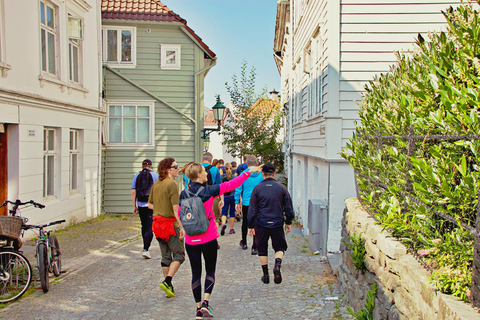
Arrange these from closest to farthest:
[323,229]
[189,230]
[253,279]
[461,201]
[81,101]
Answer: [461,201] → [189,230] → [253,279] → [323,229] → [81,101]

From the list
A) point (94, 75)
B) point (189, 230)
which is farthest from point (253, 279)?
point (94, 75)

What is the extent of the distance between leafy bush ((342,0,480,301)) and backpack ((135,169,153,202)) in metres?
4.68

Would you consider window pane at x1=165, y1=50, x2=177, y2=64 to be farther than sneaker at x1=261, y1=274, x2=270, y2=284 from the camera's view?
Yes

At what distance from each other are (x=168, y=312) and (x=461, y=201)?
3773 mm

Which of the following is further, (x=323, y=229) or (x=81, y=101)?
(x=81, y=101)

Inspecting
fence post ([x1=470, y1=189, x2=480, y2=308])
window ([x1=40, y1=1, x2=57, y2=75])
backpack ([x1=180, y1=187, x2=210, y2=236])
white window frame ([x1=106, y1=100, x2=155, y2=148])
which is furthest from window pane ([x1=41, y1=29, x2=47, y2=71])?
fence post ([x1=470, y1=189, x2=480, y2=308])

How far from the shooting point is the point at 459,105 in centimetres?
303

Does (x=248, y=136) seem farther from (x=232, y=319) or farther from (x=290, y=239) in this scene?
(x=232, y=319)

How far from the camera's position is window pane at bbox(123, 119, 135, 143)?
1725 centimetres

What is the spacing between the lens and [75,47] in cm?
1359

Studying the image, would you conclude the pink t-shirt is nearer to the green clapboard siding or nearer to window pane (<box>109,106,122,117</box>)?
the green clapboard siding

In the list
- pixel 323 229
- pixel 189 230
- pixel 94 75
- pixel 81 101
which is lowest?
pixel 323 229

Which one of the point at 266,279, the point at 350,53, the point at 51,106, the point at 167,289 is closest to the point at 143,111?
the point at 51,106

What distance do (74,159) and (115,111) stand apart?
13.1ft
